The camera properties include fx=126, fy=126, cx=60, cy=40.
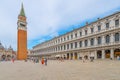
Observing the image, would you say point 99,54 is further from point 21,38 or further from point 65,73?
point 21,38

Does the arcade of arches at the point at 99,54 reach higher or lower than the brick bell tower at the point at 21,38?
lower

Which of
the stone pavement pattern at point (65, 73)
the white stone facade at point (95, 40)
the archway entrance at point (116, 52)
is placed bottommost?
the stone pavement pattern at point (65, 73)

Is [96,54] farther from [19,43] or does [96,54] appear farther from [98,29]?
[19,43]

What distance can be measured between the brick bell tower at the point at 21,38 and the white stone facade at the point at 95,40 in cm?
1961

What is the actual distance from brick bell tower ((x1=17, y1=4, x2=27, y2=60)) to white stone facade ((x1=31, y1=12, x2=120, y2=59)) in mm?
19606

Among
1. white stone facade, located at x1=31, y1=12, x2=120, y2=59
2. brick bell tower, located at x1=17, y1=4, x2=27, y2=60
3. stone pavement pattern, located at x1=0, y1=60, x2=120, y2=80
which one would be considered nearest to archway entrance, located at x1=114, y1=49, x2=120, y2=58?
white stone facade, located at x1=31, y1=12, x2=120, y2=59

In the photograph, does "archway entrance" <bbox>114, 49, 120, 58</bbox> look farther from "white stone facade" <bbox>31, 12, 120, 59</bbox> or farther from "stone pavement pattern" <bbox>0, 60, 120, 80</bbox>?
"stone pavement pattern" <bbox>0, 60, 120, 80</bbox>

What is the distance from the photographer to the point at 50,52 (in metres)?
67.2

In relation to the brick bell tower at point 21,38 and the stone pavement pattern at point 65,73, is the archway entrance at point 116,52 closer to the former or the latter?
the stone pavement pattern at point 65,73

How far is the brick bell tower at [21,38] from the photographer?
61819 millimetres

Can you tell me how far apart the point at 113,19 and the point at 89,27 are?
9.23 m

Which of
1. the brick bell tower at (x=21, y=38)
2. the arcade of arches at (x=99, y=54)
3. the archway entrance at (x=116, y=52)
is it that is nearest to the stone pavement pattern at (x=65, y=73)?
the archway entrance at (x=116, y=52)

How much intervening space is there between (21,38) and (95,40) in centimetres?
3965

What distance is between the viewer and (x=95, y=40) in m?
37.9
